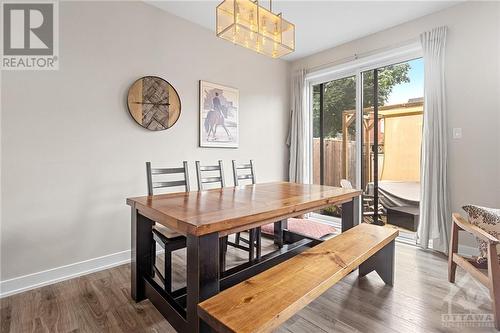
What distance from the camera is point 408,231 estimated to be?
3.30 metres

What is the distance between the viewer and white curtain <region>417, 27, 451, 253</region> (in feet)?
9.12

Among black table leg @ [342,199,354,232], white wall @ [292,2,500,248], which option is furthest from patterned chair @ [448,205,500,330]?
white wall @ [292,2,500,248]

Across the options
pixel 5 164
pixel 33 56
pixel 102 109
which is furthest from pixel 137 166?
pixel 33 56

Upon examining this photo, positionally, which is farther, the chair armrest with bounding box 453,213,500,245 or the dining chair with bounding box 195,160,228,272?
the dining chair with bounding box 195,160,228,272

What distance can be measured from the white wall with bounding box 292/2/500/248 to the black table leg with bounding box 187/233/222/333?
287 centimetres

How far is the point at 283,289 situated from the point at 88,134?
7.43ft

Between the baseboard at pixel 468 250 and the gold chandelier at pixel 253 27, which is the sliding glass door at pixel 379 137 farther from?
the gold chandelier at pixel 253 27

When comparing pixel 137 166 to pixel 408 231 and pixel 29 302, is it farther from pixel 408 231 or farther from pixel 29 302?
pixel 408 231

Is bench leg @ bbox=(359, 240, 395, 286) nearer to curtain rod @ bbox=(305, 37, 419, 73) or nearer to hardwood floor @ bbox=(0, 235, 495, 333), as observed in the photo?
hardwood floor @ bbox=(0, 235, 495, 333)

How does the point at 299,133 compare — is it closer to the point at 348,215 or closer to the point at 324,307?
the point at 348,215

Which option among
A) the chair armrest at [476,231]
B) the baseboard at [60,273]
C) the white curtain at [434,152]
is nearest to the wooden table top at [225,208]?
the chair armrest at [476,231]

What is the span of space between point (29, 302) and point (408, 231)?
157 inches

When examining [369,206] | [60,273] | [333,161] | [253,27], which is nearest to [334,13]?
[253,27]

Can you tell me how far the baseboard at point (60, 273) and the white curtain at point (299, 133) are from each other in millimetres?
2759
